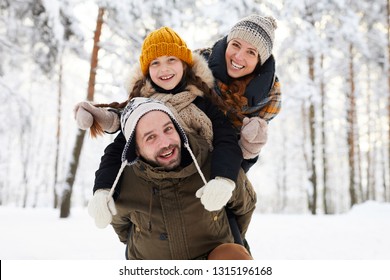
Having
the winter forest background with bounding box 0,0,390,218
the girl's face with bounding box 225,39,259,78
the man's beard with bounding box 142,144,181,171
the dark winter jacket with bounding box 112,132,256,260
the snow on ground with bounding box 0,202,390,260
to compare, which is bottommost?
the snow on ground with bounding box 0,202,390,260

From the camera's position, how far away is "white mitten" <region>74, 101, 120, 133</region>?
2.18 meters

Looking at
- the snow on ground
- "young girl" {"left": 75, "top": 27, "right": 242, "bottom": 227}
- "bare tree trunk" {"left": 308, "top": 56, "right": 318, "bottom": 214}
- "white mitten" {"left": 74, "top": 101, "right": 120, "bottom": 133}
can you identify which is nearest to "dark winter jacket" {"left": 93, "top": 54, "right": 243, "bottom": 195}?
"young girl" {"left": 75, "top": 27, "right": 242, "bottom": 227}

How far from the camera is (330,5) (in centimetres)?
1057

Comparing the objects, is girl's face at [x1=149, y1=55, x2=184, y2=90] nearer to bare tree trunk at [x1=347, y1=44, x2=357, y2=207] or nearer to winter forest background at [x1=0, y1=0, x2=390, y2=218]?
winter forest background at [x1=0, y1=0, x2=390, y2=218]

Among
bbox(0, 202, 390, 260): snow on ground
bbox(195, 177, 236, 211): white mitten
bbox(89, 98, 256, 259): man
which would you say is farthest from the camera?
bbox(0, 202, 390, 260): snow on ground

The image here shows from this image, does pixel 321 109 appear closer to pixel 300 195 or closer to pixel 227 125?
pixel 227 125

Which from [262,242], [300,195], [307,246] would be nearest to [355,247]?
[307,246]

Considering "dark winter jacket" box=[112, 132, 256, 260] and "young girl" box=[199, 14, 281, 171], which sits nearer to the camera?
"dark winter jacket" box=[112, 132, 256, 260]

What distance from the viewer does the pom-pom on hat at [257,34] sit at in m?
2.73

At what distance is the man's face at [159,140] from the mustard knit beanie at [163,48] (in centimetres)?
57

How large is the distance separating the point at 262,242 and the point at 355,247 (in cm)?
143

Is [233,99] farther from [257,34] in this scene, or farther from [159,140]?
[159,140]

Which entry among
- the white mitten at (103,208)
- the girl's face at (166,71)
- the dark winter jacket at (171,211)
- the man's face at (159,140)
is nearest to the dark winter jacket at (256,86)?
the girl's face at (166,71)

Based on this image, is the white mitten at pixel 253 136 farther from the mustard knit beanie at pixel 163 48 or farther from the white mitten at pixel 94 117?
the white mitten at pixel 94 117
